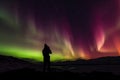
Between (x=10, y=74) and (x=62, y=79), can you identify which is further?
(x=10, y=74)

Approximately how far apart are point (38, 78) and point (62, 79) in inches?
125

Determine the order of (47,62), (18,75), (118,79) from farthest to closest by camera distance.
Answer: (47,62), (18,75), (118,79)

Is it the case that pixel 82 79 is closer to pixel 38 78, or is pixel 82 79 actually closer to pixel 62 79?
pixel 62 79

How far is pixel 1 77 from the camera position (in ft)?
138

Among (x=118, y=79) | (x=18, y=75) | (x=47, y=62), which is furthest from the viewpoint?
(x=47, y=62)

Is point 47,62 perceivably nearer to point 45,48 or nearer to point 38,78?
point 45,48

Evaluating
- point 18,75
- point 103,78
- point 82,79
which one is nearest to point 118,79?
point 103,78

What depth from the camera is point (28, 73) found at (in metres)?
42.8

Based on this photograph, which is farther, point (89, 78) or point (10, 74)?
point (10, 74)

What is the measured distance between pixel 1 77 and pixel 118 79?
16.1 metres

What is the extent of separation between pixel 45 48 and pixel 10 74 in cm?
631

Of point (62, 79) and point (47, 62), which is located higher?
point (47, 62)

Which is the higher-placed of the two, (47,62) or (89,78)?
(47,62)

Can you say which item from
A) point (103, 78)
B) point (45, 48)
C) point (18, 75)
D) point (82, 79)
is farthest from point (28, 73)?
point (103, 78)
